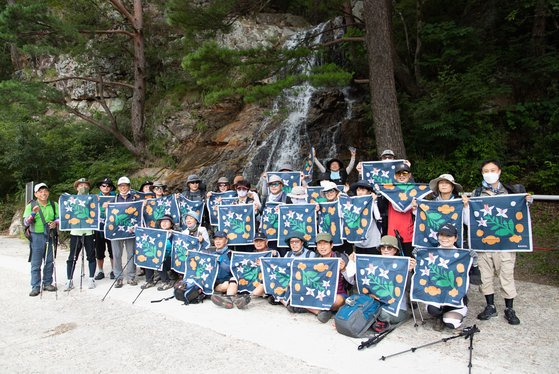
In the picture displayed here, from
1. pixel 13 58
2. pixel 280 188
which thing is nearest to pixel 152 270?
pixel 280 188

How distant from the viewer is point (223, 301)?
629cm

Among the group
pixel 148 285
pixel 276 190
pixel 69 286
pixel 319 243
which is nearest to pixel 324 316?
pixel 319 243

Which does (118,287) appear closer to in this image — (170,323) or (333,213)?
(170,323)

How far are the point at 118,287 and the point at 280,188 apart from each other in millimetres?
3789

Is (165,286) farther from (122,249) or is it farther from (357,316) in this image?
(357,316)

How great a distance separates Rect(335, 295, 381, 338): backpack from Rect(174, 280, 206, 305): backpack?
101 inches

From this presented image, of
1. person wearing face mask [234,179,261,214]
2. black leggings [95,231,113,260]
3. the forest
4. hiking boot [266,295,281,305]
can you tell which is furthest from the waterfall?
hiking boot [266,295,281,305]

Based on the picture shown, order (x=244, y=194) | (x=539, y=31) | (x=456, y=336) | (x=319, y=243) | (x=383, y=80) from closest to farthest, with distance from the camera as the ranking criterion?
(x=456, y=336)
(x=319, y=243)
(x=244, y=194)
(x=383, y=80)
(x=539, y=31)

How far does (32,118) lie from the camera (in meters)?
19.2

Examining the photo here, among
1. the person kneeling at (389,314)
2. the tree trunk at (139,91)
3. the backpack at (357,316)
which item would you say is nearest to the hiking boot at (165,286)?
the backpack at (357,316)

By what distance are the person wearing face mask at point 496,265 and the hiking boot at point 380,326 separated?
55.3 inches

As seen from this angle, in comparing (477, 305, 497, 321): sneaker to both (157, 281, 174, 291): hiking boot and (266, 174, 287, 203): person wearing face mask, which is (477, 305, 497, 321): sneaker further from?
(157, 281, 174, 291): hiking boot

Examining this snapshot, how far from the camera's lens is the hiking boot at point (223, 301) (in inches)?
246

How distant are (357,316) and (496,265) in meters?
2.18
